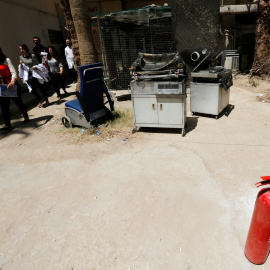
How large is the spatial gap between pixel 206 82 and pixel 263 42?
424 cm

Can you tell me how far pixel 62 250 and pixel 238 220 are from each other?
186cm

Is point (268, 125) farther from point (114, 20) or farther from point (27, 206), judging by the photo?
point (114, 20)

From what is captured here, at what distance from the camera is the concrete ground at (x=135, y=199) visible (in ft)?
6.82

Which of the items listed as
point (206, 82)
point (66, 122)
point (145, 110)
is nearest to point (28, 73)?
point (66, 122)

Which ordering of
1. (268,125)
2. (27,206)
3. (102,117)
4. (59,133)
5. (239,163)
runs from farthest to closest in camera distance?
(102,117), (59,133), (268,125), (239,163), (27,206)

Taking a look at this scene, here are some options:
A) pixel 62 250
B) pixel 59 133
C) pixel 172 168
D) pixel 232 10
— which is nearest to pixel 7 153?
pixel 59 133

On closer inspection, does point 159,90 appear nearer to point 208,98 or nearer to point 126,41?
point 208,98

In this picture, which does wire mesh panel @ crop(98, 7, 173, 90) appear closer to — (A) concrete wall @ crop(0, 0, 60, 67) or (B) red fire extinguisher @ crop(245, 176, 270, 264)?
(A) concrete wall @ crop(0, 0, 60, 67)

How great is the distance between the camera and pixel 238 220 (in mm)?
2324

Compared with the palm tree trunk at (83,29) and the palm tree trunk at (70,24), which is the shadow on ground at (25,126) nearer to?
the palm tree trunk at (83,29)

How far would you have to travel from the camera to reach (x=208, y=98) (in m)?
4.96

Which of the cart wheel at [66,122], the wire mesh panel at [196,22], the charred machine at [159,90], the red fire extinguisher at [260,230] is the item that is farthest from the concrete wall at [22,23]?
the red fire extinguisher at [260,230]

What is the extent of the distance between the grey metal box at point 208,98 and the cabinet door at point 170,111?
114 centimetres

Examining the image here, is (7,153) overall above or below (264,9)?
below
